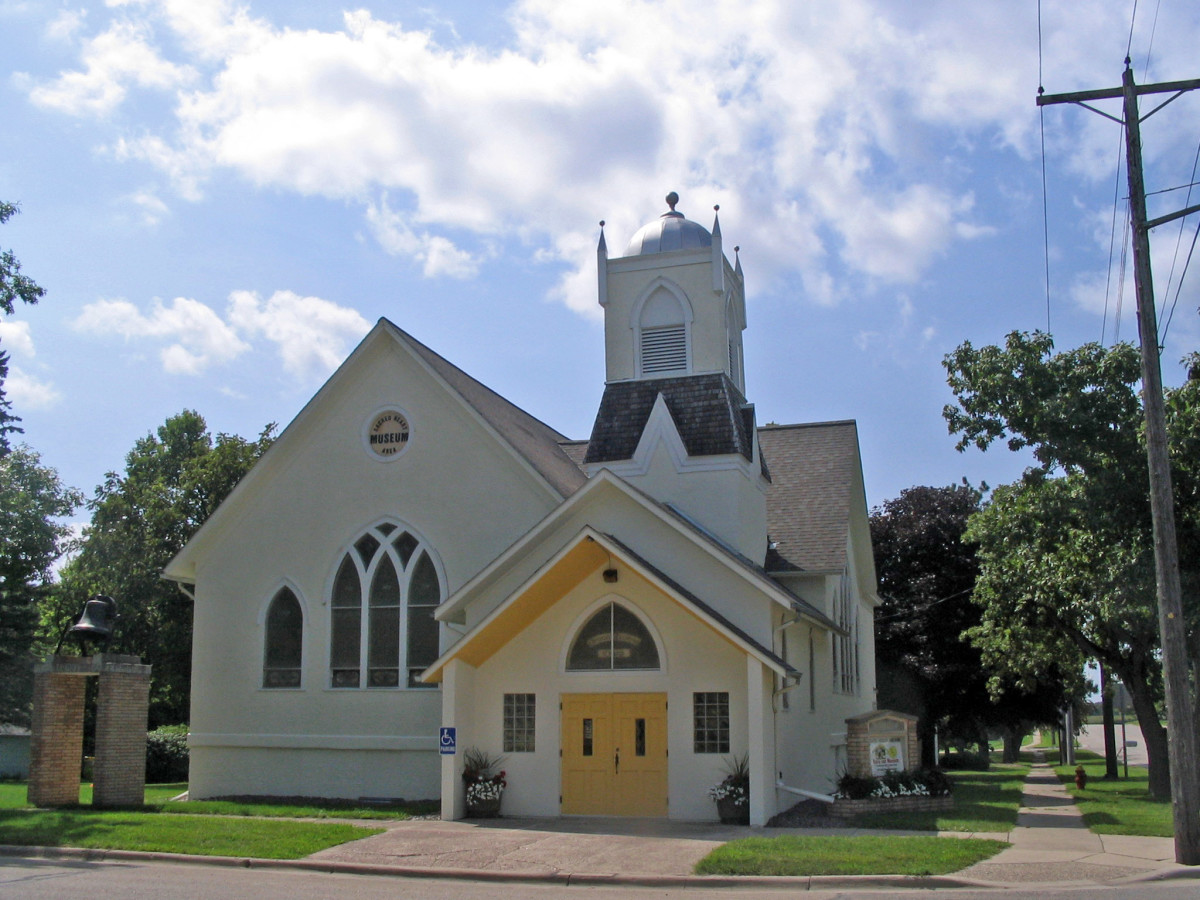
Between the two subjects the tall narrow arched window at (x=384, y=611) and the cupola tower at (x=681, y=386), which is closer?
the cupola tower at (x=681, y=386)

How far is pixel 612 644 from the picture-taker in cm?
1981

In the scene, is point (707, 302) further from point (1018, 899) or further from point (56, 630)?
point (56, 630)

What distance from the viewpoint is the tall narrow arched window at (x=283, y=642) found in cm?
2345

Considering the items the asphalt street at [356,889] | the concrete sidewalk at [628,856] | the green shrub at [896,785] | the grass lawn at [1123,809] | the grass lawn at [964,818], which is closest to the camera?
the asphalt street at [356,889]

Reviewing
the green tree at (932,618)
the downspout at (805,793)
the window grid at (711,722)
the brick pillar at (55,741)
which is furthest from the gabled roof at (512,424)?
the green tree at (932,618)

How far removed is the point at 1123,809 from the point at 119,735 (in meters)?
18.8

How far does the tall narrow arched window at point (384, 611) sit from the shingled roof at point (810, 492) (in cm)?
697

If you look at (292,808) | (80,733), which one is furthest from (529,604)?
(80,733)

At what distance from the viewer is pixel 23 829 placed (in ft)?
54.1

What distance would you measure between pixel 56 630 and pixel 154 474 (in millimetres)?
8810

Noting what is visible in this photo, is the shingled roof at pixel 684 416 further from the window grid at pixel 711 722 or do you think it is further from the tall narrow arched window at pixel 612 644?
the window grid at pixel 711 722

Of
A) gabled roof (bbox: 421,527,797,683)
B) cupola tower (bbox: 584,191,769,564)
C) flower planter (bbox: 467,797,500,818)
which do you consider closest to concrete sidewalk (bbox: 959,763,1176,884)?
gabled roof (bbox: 421,527,797,683)

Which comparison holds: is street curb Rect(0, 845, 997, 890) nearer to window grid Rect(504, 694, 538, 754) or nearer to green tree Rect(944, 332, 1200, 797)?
window grid Rect(504, 694, 538, 754)

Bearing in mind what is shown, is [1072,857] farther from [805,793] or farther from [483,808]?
[483,808]
